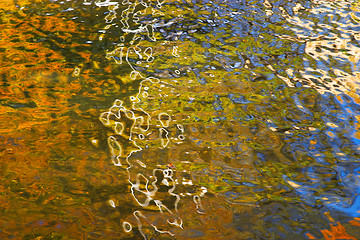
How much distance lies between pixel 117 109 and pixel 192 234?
0.79 meters

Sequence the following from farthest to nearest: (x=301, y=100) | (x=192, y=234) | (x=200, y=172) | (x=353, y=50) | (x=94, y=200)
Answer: (x=353, y=50)
(x=301, y=100)
(x=200, y=172)
(x=94, y=200)
(x=192, y=234)

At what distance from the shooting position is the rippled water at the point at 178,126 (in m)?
1.13

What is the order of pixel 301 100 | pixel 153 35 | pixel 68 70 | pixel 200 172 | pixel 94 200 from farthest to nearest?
pixel 153 35 → pixel 68 70 → pixel 301 100 → pixel 200 172 → pixel 94 200

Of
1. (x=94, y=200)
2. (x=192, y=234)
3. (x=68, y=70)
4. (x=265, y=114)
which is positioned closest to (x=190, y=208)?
(x=192, y=234)

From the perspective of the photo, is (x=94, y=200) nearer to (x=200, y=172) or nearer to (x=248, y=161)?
(x=200, y=172)

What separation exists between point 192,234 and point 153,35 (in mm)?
1620

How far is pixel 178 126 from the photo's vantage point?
1558mm

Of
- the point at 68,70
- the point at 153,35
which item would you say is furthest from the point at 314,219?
the point at 153,35

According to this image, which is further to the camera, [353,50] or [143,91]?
[353,50]

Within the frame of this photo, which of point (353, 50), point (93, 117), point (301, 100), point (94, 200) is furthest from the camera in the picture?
point (353, 50)

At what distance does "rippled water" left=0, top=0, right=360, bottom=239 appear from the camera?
1.13m

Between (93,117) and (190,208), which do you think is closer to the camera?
(190,208)

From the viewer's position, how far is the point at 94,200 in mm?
1182

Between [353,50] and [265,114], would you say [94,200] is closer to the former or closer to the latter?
[265,114]
